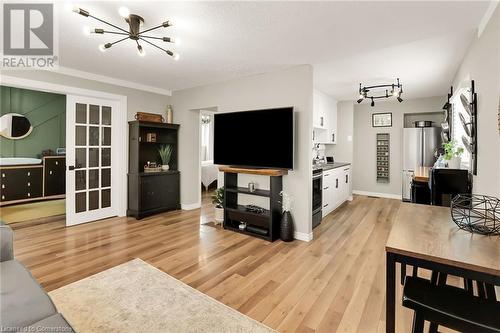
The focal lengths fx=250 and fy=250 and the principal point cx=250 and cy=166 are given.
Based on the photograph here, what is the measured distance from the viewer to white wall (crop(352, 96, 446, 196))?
6062mm

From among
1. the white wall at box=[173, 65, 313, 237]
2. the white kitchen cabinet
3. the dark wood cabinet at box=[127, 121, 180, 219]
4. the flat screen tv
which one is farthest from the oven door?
the dark wood cabinet at box=[127, 121, 180, 219]

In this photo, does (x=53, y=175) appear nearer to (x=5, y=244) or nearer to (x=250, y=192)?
(x=250, y=192)

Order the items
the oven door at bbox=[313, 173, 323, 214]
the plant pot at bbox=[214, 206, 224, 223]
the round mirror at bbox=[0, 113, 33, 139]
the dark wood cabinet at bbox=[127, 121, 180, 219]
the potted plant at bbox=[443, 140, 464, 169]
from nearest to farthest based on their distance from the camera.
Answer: the potted plant at bbox=[443, 140, 464, 169], the oven door at bbox=[313, 173, 323, 214], the plant pot at bbox=[214, 206, 224, 223], the dark wood cabinet at bbox=[127, 121, 180, 219], the round mirror at bbox=[0, 113, 33, 139]

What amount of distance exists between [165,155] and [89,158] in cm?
129

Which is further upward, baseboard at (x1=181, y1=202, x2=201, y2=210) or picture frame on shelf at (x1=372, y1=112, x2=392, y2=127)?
picture frame on shelf at (x1=372, y1=112, x2=392, y2=127)

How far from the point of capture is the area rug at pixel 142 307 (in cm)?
178

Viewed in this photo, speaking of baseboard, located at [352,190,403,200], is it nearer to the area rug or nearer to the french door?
the area rug

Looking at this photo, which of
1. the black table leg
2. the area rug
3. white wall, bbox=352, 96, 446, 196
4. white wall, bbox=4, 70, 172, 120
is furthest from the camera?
white wall, bbox=352, 96, 446, 196

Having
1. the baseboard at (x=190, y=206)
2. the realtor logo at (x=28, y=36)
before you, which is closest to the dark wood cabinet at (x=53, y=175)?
the realtor logo at (x=28, y=36)

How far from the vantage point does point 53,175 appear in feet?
19.7

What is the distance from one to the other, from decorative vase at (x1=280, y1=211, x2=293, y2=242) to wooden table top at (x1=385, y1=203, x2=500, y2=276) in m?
1.91

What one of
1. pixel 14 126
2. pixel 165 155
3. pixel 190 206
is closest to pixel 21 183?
pixel 14 126

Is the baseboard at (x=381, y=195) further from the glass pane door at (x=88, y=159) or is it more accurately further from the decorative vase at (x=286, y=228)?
the glass pane door at (x=88, y=159)

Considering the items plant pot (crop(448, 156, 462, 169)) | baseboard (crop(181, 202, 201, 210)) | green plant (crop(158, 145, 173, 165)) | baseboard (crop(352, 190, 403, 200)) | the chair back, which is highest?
green plant (crop(158, 145, 173, 165))
